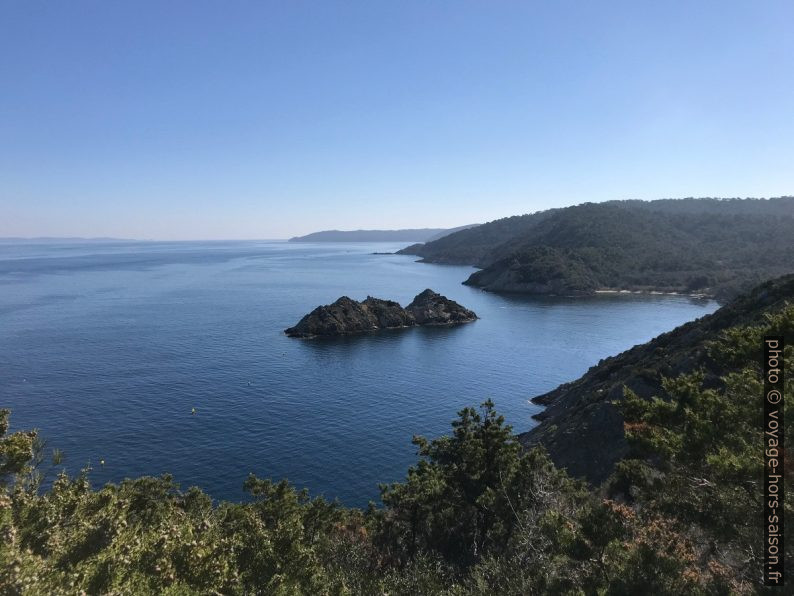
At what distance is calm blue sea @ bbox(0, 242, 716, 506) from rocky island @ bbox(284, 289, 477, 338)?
5584 millimetres

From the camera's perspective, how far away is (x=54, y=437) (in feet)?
185

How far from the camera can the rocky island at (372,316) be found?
11869 centimetres

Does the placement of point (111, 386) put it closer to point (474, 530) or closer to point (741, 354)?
point (474, 530)

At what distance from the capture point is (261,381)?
80.0 metres

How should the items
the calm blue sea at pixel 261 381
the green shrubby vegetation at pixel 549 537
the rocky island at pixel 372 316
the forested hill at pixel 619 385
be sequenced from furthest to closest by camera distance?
1. the rocky island at pixel 372 316
2. the calm blue sea at pixel 261 381
3. the forested hill at pixel 619 385
4. the green shrubby vegetation at pixel 549 537

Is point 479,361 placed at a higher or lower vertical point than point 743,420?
lower

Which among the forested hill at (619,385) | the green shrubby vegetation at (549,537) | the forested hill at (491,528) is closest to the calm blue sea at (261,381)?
the forested hill at (619,385)

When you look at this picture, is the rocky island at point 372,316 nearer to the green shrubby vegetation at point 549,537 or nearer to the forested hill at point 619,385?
the forested hill at point 619,385

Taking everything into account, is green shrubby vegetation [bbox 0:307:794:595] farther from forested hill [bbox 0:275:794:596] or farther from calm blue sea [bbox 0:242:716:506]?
calm blue sea [bbox 0:242:716:506]

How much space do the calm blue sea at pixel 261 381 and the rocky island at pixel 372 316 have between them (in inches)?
220

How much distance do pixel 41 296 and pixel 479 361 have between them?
149 meters

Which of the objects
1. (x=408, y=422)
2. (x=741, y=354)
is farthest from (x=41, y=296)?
(x=741, y=354)

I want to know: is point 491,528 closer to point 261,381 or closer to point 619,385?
point 619,385

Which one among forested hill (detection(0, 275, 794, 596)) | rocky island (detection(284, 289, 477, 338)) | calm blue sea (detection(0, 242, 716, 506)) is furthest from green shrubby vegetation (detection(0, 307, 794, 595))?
rocky island (detection(284, 289, 477, 338))
